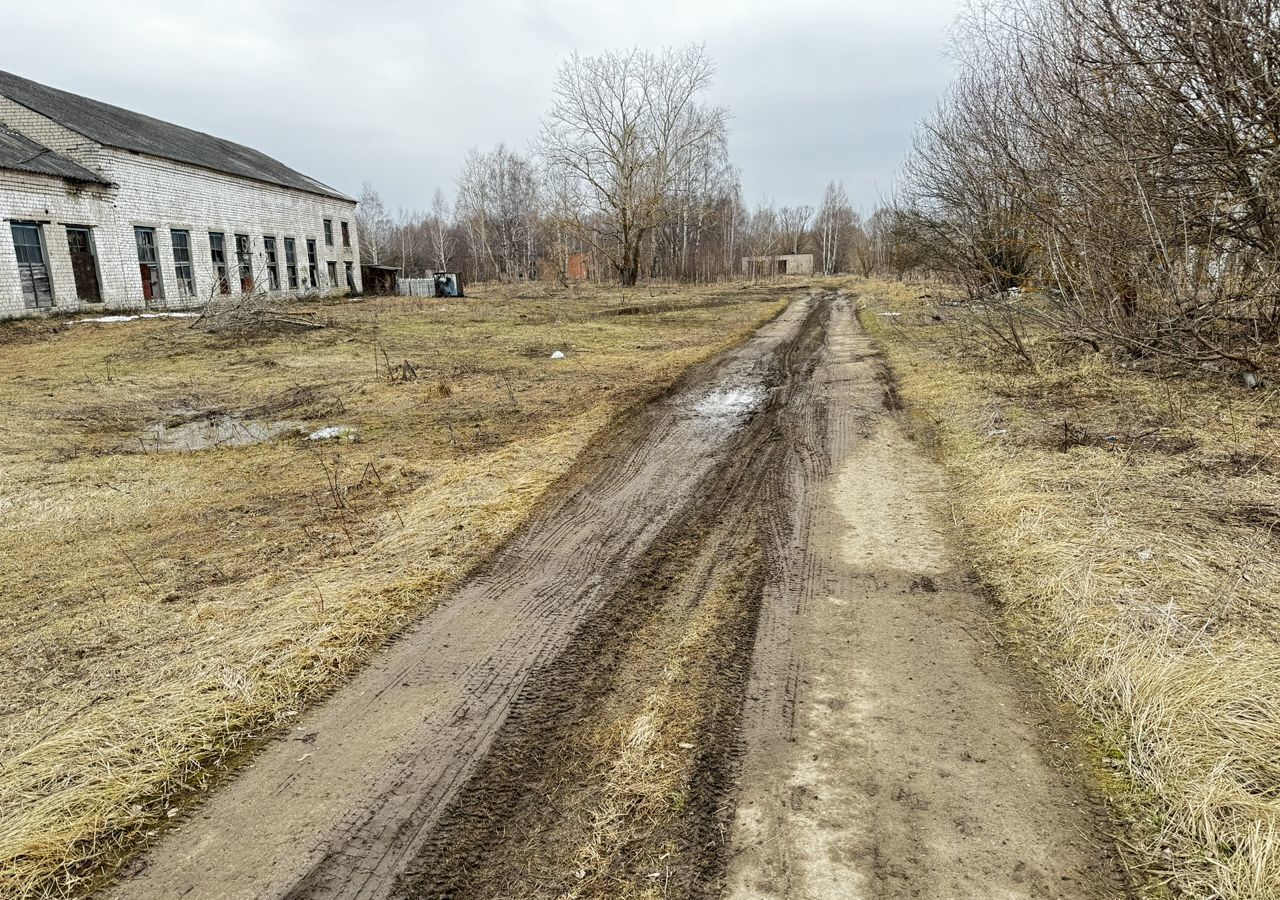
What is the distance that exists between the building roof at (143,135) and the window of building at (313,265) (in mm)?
2510

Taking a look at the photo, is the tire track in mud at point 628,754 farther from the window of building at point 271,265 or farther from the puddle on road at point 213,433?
the window of building at point 271,265

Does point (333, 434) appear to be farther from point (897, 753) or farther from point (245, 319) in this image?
point (245, 319)

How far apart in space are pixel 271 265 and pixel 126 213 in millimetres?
8235

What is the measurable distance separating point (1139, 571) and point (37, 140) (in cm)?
3090

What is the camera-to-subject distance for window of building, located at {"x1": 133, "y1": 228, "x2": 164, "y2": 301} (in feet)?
81.3

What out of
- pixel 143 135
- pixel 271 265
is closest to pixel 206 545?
pixel 143 135

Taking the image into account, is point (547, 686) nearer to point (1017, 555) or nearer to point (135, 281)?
point (1017, 555)

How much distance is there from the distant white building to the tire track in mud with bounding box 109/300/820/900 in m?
56.2

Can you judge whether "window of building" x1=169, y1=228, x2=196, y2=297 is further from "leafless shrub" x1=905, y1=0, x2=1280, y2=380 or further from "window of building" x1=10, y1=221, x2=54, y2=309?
"leafless shrub" x1=905, y1=0, x2=1280, y2=380

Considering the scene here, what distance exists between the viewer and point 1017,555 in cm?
445

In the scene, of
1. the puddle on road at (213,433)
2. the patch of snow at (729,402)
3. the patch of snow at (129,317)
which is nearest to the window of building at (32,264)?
the patch of snow at (129,317)

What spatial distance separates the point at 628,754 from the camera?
9.32 ft


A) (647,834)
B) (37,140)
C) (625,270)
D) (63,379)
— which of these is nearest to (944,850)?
(647,834)

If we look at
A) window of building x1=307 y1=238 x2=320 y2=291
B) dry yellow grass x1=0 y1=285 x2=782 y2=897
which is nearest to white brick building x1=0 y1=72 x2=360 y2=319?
window of building x1=307 y1=238 x2=320 y2=291
